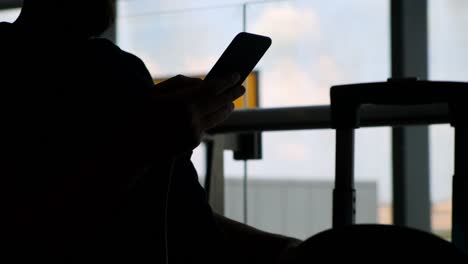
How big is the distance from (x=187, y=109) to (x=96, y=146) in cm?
8

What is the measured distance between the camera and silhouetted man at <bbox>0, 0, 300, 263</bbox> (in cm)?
47

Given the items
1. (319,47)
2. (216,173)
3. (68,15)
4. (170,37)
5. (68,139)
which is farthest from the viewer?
(170,37)

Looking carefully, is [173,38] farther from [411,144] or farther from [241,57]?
[241,57]

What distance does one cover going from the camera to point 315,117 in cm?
108

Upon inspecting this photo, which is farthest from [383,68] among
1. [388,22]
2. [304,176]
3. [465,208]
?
[465,208]

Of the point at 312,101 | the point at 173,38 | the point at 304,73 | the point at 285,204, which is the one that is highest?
the point at 173,38

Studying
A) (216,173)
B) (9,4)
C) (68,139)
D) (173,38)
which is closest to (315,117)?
(216,173)

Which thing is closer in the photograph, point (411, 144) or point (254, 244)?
point (254, 244)

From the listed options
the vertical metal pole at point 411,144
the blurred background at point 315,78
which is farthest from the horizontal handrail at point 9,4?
the vertical metal pole at point 411,144

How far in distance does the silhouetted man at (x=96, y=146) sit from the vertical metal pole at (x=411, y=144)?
4.59 ft

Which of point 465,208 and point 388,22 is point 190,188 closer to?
point 465,208

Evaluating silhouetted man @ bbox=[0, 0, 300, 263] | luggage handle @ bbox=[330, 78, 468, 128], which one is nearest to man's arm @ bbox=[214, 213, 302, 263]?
silhouetted man @ bbox=[0, 0, 300, 263]

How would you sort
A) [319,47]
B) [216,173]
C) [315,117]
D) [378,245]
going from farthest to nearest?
[319,47] → [216,173] → [315,117] → [378,245]

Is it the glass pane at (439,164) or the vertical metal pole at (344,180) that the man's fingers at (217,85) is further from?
the glass pane at (439,164)
